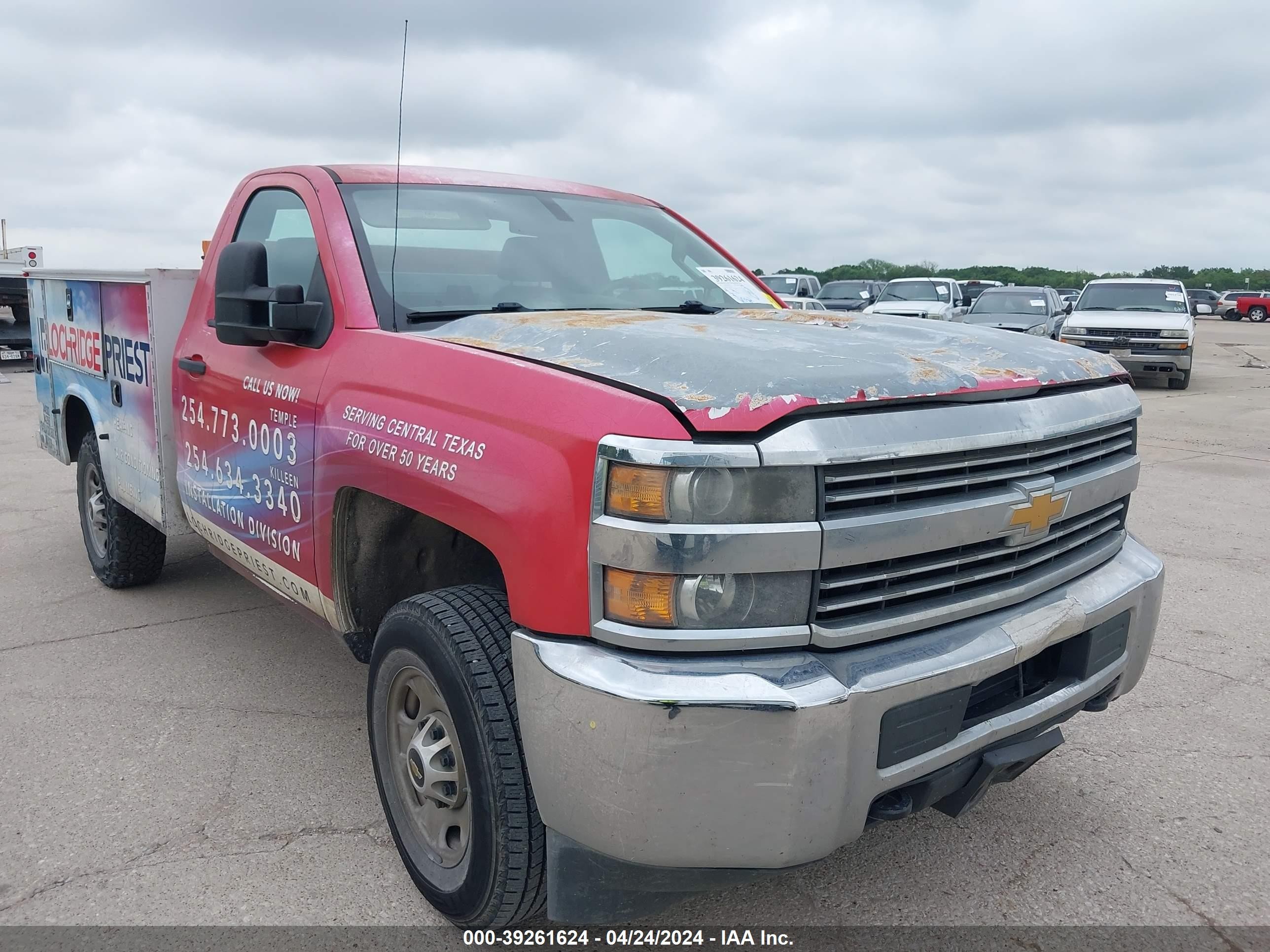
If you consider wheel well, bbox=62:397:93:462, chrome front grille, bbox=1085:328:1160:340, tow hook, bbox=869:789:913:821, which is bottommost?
tow hook, bbox=869:789:913:821

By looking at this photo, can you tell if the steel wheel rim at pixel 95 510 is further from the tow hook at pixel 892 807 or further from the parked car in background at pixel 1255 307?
the parked car in background at pixel 1255 307

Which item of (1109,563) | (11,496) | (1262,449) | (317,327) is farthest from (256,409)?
(1262,449)

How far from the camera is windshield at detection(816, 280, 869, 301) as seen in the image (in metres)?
25.2

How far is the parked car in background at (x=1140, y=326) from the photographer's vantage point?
15195mm

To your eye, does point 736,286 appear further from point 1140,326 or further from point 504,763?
point 1140,326

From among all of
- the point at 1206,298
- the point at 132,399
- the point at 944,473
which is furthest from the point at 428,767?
the point at 1206,298

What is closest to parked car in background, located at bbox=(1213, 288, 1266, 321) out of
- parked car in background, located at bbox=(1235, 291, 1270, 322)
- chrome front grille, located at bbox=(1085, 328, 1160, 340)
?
parked car in background, located at bbox=(1235, 291, 1270, 322)

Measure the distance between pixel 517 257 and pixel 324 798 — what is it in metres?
1.78

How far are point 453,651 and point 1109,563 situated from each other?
5.69ft

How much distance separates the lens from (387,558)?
2824 millimetres

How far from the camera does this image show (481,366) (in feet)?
7.34

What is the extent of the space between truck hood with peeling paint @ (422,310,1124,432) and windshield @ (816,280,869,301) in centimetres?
2287

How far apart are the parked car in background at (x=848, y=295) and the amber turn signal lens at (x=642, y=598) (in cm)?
2270

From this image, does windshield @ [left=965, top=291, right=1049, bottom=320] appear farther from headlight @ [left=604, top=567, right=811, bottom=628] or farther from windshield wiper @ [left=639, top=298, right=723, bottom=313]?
headlight @ [left=604, top=567, right=811, bottom=628]
